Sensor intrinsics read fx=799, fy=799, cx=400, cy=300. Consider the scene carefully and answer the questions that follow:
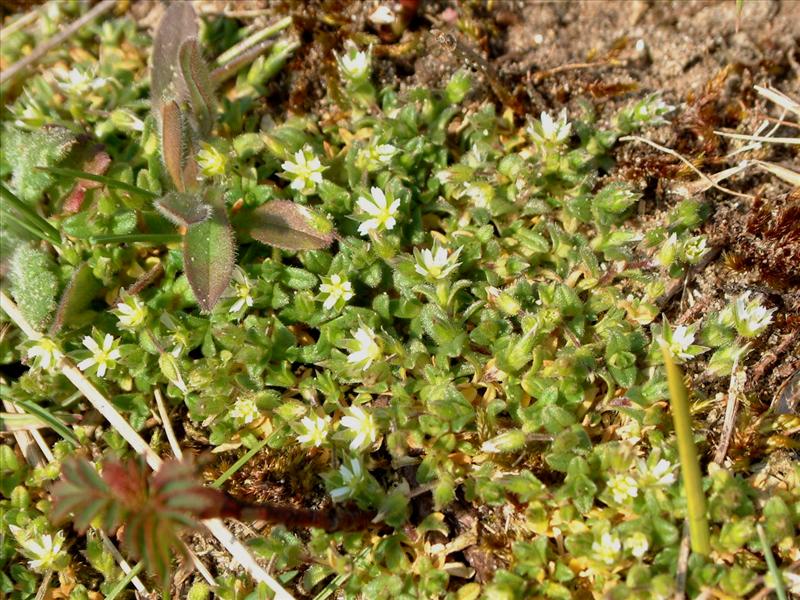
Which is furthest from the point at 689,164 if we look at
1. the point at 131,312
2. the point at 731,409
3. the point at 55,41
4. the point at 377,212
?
the point at 55,41

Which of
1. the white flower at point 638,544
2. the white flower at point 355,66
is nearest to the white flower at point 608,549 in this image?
the white flower at point 638,544

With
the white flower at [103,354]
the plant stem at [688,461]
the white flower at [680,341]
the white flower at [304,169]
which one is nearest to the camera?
the plant stem at [688,461]

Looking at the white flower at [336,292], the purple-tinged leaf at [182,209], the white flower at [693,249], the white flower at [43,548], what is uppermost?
the purple-tinged leaf at [182,209]

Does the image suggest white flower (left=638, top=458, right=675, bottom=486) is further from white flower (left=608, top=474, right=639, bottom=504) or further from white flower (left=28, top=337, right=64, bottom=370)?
white flower (left=28, top=337, right=64, bottom=370)

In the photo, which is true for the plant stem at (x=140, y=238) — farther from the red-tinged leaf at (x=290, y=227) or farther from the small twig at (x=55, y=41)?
the small twig at (x=55, y=41)

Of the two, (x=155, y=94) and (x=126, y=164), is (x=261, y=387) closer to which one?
(x=126, y=164)
